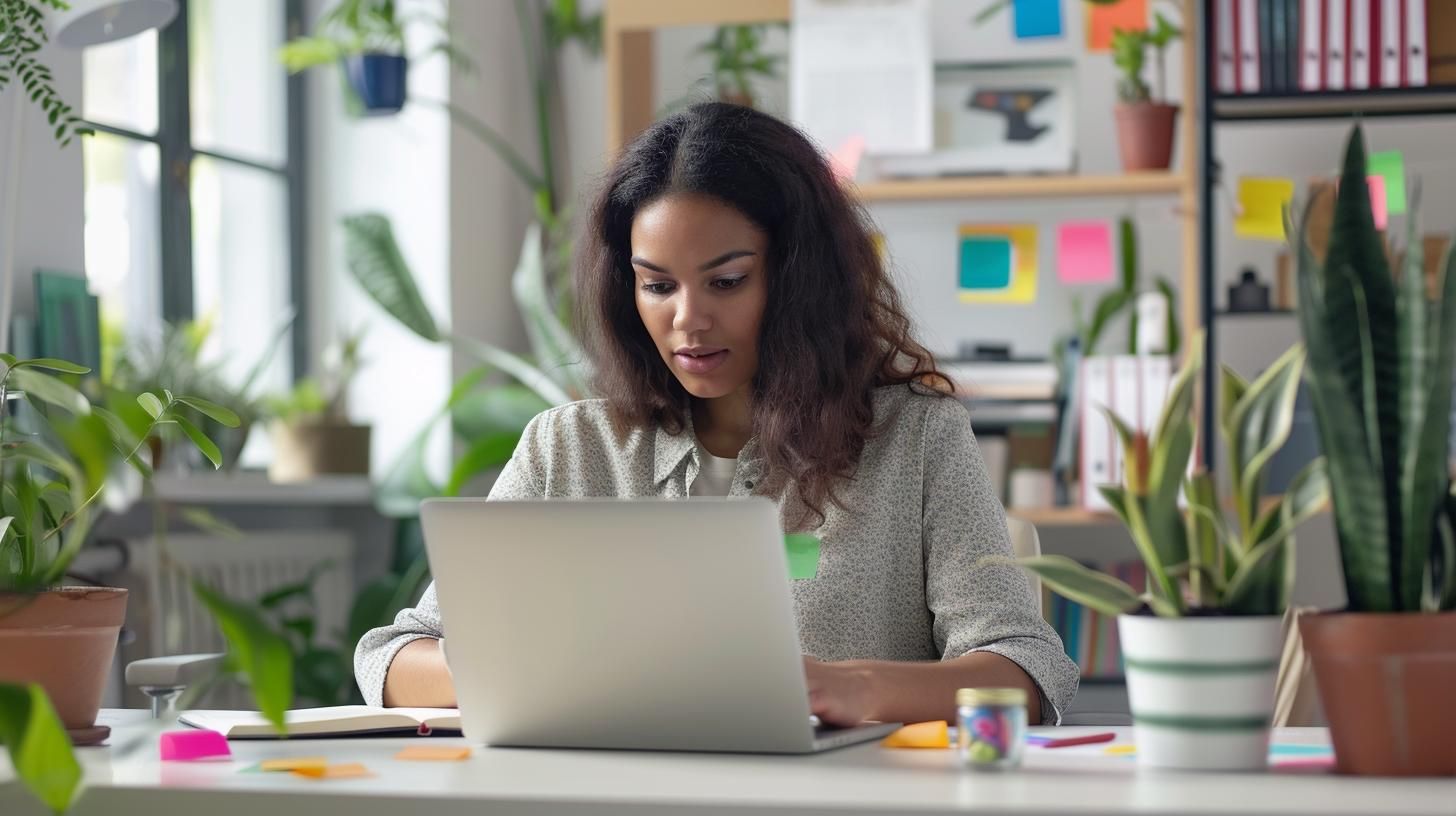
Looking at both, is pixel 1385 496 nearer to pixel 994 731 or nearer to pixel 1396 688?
pixel 1396 688

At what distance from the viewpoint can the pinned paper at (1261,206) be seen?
10.3ft

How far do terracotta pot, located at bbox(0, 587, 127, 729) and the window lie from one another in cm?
191

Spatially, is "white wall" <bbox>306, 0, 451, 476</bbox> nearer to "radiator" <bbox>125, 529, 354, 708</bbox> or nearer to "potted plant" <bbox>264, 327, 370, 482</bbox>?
"potted plant" <bbox>264, 327, 370, 482</bbox>

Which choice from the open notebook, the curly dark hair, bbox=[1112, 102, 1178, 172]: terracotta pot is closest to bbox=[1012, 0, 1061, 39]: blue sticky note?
bbox=[1112, 102, 1178, 172]: terracotta pot

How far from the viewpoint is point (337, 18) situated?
137 inches

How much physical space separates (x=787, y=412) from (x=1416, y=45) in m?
1.92

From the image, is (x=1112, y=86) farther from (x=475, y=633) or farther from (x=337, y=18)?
(x=475, y=633)

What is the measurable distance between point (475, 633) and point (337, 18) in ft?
8.20

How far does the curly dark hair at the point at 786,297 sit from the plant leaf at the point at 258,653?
865 mm

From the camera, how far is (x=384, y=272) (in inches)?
131

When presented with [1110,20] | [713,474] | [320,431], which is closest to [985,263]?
[1110,20]

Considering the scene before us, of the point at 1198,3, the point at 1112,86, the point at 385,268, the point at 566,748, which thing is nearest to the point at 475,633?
the point at 566,748

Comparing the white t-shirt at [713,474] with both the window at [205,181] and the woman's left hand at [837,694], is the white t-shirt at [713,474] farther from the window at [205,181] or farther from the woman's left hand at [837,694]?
the window at [205,181]

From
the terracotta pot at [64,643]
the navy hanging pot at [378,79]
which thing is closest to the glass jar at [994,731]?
the terracotta pot at [64,643]
